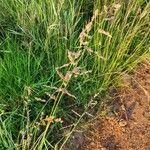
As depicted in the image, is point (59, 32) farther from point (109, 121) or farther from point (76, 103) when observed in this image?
point (109, 121)

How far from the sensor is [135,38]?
255 centimetres

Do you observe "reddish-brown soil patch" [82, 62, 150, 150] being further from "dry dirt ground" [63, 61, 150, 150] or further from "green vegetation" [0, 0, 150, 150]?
"green vegetation" [0, 0, 150, 150]

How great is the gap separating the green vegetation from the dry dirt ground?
0.09 m

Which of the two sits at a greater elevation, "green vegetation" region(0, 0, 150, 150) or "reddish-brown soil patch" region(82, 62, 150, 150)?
"green vegetation" region(0, 0, 150, 150)

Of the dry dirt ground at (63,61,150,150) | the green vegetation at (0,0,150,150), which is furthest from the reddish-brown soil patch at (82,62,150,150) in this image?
the green vegetation at (0,0,150,150)

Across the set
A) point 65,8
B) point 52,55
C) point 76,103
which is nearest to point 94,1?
point 65,8

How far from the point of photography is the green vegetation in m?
2.22

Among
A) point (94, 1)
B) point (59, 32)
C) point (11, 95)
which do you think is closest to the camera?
point (11, 95)

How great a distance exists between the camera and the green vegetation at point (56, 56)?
2219mm

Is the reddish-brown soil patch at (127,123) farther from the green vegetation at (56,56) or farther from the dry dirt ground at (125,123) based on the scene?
the green vegetation at (56,56)

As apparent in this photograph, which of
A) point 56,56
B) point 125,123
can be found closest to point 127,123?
point 125,123

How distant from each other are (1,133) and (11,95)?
0.32 metres

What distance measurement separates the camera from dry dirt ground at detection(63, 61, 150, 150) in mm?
2230

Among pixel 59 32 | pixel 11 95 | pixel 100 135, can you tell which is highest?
pixel 59 32
